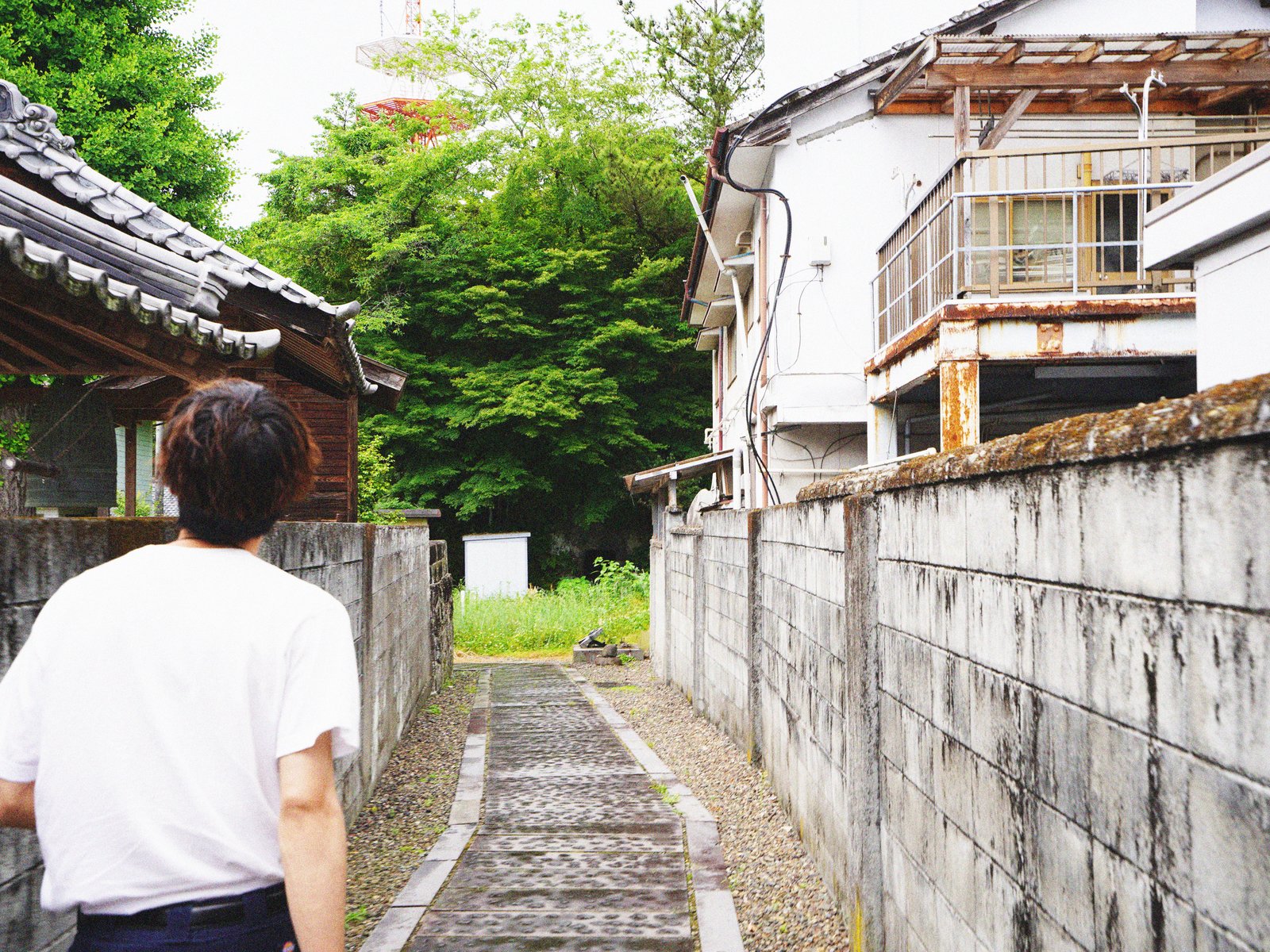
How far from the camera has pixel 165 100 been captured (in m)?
19.2

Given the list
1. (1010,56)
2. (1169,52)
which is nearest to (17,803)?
(1010,56)

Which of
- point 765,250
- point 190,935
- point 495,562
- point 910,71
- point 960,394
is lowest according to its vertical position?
point 495,562

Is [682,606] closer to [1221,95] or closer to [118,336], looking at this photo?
[1221,95]

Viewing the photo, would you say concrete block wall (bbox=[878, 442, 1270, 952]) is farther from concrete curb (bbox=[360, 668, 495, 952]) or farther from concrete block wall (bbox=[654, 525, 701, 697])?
concrete block wall (bbox=[654, 525, 701, 697])

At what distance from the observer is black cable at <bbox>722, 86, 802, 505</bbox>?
12.4 m

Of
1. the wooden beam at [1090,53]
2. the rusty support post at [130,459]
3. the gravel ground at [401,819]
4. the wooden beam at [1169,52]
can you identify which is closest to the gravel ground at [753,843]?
the gravel ground at [401,819]

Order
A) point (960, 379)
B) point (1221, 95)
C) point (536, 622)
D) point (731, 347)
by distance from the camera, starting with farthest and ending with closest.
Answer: point (536, 622), point (731, 347), point (1221, 95), point (960, 379)

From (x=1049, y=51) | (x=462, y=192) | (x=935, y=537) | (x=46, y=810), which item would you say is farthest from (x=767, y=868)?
(x=462, y=192)

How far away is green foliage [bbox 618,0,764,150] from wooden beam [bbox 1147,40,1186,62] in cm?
2159

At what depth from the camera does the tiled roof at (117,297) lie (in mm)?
3385

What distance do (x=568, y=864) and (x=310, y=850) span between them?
4.26 m

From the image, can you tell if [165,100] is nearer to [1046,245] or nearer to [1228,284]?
[1046,245]

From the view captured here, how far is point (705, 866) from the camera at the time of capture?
5844mm

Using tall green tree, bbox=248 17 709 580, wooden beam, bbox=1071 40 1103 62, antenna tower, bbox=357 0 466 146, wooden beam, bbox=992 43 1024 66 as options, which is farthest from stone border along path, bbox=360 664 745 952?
antenna tower, bbox=357 0 466 146
